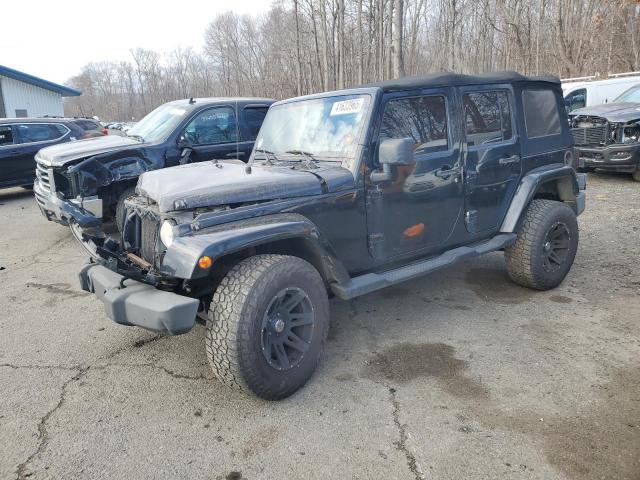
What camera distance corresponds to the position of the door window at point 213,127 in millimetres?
7207

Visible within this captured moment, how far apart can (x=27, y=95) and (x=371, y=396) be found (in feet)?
99.5

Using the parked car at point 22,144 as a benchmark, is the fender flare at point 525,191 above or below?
below

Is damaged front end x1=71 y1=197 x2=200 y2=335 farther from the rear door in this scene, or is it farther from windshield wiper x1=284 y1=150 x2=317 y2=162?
the rear door

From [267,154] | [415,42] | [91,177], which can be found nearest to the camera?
[267,154]

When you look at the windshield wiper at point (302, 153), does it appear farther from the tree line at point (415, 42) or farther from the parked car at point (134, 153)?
the tree line at point (415, 42)

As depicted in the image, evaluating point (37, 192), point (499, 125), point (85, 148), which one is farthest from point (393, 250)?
point (37, 192)

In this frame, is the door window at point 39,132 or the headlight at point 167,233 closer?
the headlight at point 167,233

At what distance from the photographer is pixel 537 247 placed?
455cm

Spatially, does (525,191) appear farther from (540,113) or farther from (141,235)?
(141,235)

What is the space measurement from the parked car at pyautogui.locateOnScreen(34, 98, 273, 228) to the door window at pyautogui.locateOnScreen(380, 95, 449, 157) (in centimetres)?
330

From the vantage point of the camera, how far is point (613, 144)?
9.66 meters

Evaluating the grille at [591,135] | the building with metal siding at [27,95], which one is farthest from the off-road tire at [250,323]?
the building with metal siding at [27,95]

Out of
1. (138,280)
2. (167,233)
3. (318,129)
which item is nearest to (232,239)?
(167,233)

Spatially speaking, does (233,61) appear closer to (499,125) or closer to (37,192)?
(37,192)
